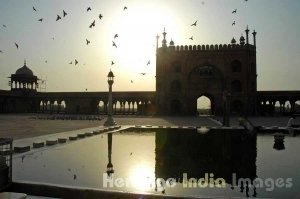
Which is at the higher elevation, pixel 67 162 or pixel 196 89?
pixel 196 89

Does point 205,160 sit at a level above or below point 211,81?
below

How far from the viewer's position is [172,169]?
26.2 feet

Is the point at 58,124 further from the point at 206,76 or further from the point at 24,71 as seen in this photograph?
the point at 24,71

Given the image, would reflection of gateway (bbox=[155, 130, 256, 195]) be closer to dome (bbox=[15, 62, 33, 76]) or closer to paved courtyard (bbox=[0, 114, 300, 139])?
paved courtyard (bbox=[0, 114, 300, 139])

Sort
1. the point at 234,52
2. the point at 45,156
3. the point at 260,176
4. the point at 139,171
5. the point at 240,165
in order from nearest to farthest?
the point at 260,176 → the point at 139,171 → the point at 240,165 → the point at 45,156 → the point at 234,52

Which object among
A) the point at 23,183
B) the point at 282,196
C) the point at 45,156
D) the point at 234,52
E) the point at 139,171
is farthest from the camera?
the point at 234,52

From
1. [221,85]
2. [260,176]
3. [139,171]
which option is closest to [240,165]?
[260,176]

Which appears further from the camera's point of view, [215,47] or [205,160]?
[215,47]

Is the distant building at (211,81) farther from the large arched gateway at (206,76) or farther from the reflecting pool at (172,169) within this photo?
the reflecting pool at (172,169)

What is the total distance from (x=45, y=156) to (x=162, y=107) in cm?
3219

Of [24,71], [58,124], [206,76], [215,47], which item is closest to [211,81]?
[206,76]

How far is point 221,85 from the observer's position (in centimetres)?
4016

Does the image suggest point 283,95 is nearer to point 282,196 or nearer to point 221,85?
point 221,85

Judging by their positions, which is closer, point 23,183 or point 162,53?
point 23,183
